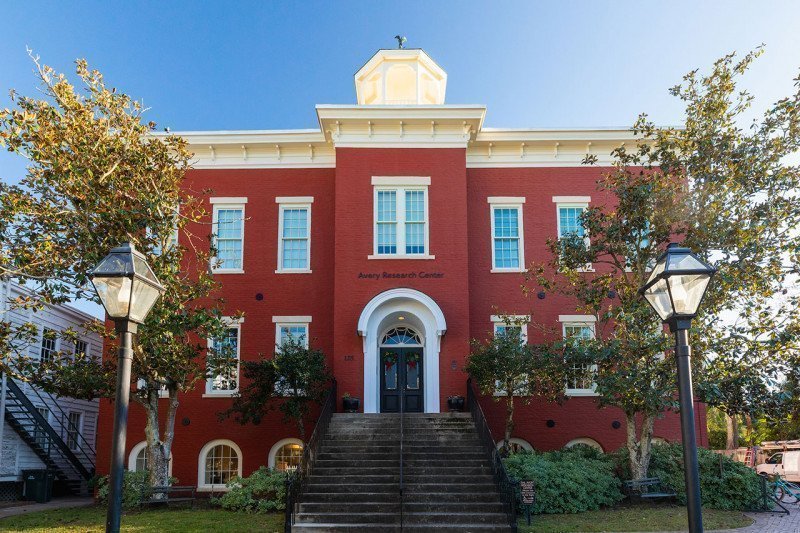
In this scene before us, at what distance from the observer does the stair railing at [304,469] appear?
13.4 meters

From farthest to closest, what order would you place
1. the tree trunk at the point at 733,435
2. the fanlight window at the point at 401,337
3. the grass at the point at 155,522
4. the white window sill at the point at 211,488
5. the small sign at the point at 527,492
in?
1. the tree trunk at the point at 733,435
2. the fanlight window at the point at 401,337
3. the white window sill at the point at 211,488
4. the small sign at the point at 527,492
5. the grass at the point at 155,522

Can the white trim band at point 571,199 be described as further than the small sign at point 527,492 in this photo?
Yes

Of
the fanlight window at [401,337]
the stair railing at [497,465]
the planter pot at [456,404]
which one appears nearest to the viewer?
the stair railing at [497,465]

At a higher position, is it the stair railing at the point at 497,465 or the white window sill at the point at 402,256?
the white window sill at the point at 402,256

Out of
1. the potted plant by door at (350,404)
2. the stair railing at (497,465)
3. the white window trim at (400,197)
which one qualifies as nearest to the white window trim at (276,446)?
the potted plant by door at (350,404)

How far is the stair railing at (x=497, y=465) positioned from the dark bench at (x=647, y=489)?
3.14 m

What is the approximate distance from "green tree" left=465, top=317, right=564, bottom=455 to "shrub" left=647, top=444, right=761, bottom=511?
3.11m

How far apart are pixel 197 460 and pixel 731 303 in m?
14.1

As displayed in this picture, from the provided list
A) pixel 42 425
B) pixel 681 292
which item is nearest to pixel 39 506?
pixel 42 425

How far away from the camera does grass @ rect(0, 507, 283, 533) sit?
531 inches

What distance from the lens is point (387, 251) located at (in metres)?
20.6

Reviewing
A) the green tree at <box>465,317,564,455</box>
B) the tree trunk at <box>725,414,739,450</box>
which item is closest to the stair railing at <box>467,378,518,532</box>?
the green tree at <box>465,317,564,455</box>

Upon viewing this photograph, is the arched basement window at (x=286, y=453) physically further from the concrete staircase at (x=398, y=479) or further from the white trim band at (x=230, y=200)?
the white trim band at (x=230, y=200)

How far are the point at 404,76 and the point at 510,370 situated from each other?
10404 mm
